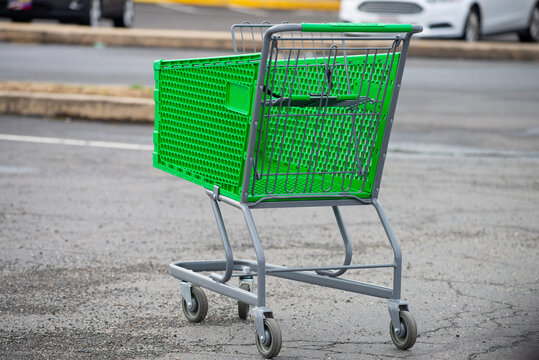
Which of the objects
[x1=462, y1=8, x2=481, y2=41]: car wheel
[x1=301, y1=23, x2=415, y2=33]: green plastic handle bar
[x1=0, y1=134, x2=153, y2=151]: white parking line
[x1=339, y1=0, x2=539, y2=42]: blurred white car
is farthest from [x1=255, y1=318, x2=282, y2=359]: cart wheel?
[x1=462, y1=8, x2=481, y2=41]: car wheel

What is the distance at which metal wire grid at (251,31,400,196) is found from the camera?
14.2 feet

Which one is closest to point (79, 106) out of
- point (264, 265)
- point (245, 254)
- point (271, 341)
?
point (245, 254)

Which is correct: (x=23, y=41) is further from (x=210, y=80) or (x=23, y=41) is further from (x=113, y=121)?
(x=210, y=80)

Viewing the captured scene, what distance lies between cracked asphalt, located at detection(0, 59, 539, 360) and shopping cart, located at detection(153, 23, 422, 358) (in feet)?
0.83

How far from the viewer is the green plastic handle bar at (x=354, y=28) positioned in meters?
4.01

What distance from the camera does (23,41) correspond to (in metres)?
18.1

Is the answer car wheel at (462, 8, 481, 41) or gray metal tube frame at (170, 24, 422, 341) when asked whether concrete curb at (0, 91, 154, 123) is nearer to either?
gray metal tube frame at (170, 24, 422, 341)

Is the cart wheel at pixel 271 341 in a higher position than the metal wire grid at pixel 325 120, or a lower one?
lower

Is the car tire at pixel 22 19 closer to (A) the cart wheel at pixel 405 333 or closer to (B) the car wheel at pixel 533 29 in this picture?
(B) the car wheel at pixel 533 29

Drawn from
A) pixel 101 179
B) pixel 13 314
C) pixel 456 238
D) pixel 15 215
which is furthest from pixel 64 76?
pixel 13 314

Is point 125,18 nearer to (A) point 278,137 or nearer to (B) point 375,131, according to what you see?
(A) point 278,137

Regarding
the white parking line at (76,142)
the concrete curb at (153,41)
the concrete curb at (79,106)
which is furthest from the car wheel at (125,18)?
the white parking line at (76,142)

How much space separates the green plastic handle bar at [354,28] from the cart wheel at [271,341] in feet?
4.20

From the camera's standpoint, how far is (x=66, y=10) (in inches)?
786
